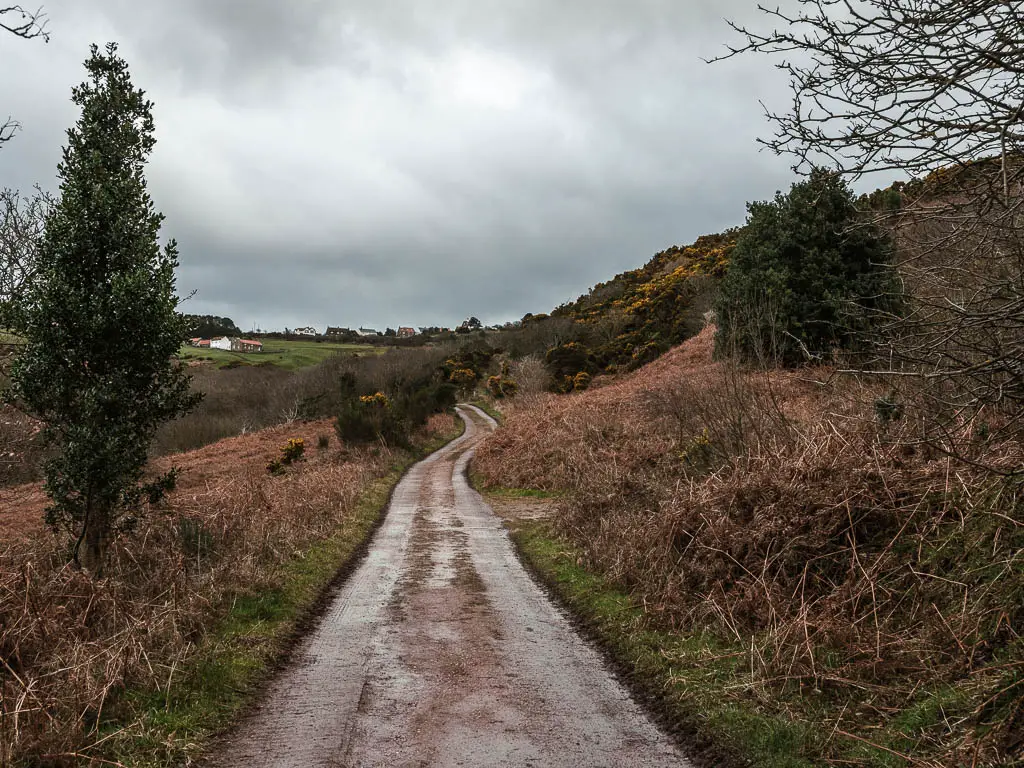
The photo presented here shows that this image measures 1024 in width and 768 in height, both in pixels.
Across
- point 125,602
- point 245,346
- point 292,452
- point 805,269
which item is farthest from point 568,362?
point 245,346

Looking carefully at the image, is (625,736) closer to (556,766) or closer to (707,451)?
(556,766)

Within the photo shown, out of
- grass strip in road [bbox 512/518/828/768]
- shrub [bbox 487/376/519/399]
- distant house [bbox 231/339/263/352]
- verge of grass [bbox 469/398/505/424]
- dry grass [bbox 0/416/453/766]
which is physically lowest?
grass strip in road [bbox 512/518/828/768]

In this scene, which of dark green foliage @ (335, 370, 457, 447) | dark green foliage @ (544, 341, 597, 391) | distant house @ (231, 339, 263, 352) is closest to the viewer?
dark green foliage @ (335, 370, 457, 447)

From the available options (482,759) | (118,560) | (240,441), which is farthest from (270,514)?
(240,441)

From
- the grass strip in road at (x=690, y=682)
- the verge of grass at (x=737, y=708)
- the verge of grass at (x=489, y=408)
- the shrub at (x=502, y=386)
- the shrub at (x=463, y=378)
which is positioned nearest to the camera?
the verge of grass at (x=737, y=708)

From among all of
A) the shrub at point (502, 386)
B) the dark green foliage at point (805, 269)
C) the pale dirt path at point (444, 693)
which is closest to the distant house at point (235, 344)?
the shrub at point (502, 386)

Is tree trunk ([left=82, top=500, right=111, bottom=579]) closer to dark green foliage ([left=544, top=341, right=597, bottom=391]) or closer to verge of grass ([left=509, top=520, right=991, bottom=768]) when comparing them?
verge of grass ([left=509, top=520, right=991, bottom=768])

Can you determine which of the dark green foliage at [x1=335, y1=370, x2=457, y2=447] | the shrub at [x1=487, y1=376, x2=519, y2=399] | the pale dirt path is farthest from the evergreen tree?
the shrub at [x1=487, y1=376, x2=519, y2=399]

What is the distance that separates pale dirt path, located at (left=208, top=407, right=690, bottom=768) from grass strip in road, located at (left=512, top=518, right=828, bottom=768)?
270mm

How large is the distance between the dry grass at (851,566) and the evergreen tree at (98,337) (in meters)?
7.40

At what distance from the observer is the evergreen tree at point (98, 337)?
9.59 m

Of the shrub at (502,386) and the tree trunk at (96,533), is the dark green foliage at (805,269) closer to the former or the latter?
the tree trunk at (96,533)

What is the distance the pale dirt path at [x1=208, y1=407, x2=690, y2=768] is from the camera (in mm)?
4969

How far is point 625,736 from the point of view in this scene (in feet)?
17.6
